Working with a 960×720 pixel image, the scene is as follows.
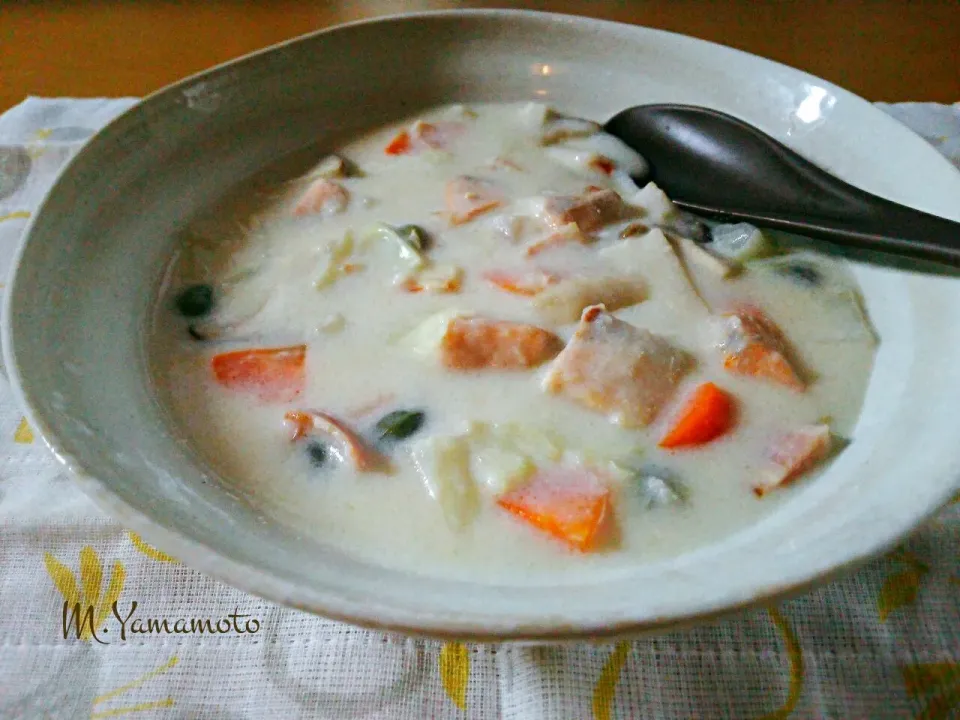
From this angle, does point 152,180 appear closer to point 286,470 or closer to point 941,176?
point 286,470

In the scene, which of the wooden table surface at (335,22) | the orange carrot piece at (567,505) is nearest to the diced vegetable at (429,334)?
the orange carrot piece at (567,505)

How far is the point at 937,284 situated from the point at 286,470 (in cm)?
88

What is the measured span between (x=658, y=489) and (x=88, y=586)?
0.69 metres

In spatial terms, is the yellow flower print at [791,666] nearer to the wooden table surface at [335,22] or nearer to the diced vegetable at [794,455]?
the diced vegetable at [794,455]

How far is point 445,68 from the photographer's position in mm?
1523

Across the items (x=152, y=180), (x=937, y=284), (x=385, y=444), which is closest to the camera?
(x=385, y=444)

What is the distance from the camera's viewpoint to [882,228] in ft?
3.47

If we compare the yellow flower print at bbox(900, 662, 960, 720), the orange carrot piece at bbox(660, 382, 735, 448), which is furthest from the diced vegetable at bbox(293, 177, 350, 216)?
the yellow flower print at bbox(900, 662, 960, 720)

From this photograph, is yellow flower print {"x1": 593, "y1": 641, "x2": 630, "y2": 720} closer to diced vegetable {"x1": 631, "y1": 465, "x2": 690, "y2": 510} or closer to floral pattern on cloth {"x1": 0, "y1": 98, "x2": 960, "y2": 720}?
floral pattern on cloth {"x1": 0, "y1": 98, "x2": 960, "y2": 720}

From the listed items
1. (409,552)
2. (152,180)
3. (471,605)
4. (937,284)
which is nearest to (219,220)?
(152,180)

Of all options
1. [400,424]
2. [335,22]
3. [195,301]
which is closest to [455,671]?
[400,424]

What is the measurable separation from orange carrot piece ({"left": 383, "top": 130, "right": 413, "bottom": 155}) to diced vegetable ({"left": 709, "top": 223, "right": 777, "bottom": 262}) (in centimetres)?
58

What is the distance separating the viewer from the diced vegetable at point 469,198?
1.23 meters

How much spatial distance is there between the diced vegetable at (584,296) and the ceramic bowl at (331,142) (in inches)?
Result: 13.4
